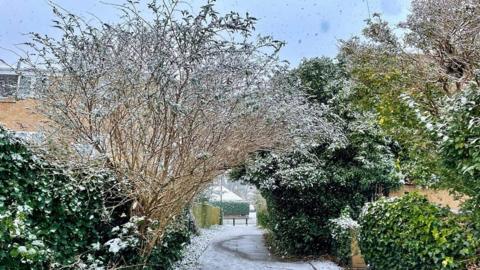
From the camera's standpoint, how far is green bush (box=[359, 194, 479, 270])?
17.2 feet

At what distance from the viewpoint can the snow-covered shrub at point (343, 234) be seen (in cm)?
1108

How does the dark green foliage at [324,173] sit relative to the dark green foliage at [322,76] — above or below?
below

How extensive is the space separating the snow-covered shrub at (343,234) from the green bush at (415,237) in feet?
8.42

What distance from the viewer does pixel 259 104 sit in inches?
318

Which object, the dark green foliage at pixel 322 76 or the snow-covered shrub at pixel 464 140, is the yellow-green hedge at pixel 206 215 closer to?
the dark green foliage at pixel 322 76

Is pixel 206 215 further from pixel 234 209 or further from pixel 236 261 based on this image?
pixel 234 209

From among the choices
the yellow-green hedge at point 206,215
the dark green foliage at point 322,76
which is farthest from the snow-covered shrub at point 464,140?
the yellow-green hedge at point 206,215

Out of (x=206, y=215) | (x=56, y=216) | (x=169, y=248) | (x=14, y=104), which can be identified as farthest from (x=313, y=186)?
(x=206, y=215)

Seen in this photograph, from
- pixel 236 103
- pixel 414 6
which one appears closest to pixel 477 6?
pixel 414 6

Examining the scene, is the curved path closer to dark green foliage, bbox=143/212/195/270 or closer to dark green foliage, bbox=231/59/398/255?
dark green foliage, bbox=231/59/398/255

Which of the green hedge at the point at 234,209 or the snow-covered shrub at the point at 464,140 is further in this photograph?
the green hedge at the point at 234,209

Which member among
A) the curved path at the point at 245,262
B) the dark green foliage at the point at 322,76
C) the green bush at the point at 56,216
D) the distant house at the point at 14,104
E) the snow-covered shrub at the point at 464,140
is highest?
the dark green foliage at the point at 322,76

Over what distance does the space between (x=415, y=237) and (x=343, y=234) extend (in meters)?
5.52

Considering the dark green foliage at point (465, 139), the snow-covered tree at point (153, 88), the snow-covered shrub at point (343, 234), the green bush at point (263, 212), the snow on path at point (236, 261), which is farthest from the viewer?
the green bush at point (263, 212)
